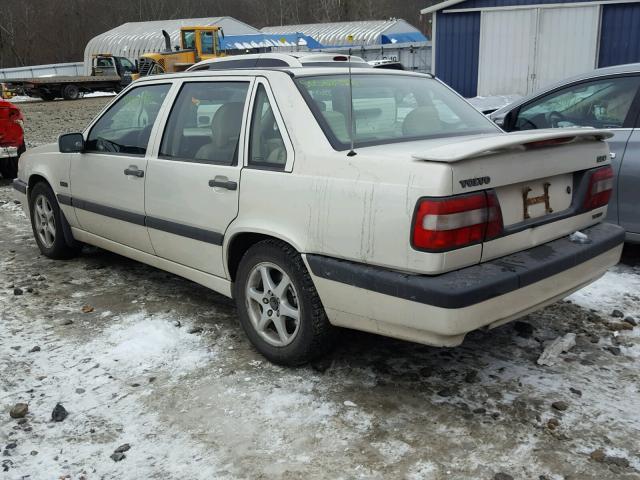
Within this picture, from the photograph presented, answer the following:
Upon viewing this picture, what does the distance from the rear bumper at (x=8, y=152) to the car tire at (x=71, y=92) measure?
84.4 feet

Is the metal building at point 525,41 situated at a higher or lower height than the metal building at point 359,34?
lower

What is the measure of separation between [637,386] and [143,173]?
10.8 ft

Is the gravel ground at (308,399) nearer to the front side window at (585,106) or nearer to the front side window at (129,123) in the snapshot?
the front side window at (129,123)

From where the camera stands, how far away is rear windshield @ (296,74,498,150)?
11.5 ft

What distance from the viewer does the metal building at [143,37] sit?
165 feet

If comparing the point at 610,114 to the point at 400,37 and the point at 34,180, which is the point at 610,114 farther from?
the point at 400,37

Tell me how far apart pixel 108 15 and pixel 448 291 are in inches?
3059

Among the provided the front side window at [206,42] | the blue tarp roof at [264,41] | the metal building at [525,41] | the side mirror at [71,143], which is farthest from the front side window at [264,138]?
the blue tarp roof at [264,41]

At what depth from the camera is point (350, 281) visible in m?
3.10

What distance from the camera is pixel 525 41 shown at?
16.0m

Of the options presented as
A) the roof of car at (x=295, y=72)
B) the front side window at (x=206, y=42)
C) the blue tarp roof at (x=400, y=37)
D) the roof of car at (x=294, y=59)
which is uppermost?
the blue tarp roof at (x=400, y=37)

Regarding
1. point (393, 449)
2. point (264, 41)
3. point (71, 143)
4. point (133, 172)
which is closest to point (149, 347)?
point (133, 172)

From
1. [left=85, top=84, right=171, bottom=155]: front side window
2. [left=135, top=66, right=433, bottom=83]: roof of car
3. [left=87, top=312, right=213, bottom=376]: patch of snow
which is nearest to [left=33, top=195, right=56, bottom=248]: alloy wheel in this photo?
[left=85, top=84, right=171, bottom=155]: front side window

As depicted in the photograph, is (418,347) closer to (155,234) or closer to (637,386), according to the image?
(637,386)
